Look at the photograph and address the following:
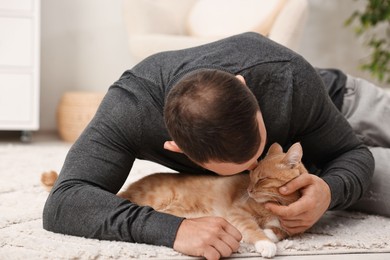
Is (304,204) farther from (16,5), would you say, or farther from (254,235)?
(16,5)

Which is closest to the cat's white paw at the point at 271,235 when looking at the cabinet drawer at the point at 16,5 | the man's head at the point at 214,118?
the man's head at the point at 214,118

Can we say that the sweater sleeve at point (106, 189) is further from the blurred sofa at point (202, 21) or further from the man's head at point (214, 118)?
the blurred sofa at point (202, 21)

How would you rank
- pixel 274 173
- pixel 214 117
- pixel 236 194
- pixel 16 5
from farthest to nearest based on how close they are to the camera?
pixel 16 5 → pixel 236 194 → pixel 274 173 → pixel 214 117

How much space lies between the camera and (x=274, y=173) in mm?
1273

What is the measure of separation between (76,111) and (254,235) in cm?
217

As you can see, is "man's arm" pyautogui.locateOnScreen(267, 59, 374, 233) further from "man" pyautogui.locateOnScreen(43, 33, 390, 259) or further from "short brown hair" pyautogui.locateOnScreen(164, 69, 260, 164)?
"short brown hair" pyautogui.locateOnScreen(164, 69, 260, 164)

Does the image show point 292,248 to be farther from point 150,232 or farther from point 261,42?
point 261,42

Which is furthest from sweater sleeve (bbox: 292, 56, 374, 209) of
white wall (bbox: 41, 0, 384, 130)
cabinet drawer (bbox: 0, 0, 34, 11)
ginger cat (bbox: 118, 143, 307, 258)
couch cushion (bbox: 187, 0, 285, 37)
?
white wall (bbox: 41, 0, 384, 130)

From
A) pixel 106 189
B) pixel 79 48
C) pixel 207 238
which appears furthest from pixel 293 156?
pixel 79 48

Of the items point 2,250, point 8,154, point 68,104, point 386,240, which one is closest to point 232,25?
point 68,104

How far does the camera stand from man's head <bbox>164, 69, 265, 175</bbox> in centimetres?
101

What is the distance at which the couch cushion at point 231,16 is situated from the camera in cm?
298

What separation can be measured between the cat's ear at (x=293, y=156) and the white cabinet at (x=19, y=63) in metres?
2.13

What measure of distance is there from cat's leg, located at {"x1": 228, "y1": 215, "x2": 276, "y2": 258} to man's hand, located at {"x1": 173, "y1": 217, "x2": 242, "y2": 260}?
0.07 m
